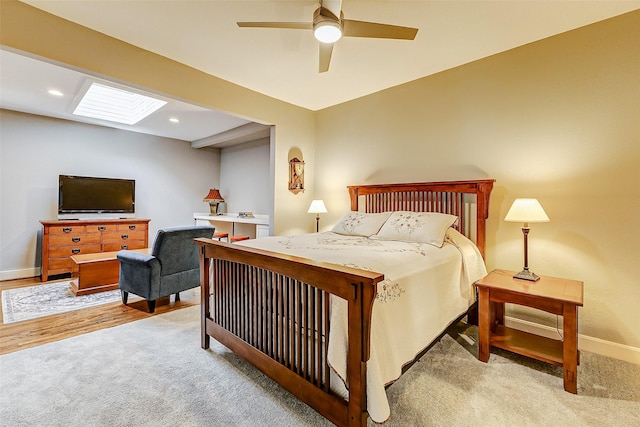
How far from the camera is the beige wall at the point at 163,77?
2184 mm

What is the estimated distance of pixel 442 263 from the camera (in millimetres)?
2215

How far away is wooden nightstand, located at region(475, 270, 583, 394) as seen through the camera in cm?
186

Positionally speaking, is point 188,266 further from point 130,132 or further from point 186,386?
point 130,132

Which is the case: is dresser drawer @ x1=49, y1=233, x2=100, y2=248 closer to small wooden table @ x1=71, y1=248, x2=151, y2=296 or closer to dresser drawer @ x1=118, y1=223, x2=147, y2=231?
dresser drawer @ x1=118, y1=223, x2=147, y2=231

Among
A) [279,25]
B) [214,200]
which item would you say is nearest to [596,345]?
[279,25]

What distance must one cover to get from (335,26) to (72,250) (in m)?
5.04

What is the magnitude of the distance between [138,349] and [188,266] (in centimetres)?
120

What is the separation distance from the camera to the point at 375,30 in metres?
1.98

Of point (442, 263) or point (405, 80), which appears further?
point (405, 80)

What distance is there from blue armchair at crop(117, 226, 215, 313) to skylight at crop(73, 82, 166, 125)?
1952mm

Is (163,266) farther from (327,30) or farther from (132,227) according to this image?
(327,30)

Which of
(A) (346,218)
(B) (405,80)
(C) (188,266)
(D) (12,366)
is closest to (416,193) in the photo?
(A) (346,218)

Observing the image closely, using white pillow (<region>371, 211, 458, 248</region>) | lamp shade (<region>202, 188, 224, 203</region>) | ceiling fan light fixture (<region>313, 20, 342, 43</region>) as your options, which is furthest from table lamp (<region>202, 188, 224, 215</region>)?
ceiling fan light fixture (<region>313, 20, 342, 43</region>)

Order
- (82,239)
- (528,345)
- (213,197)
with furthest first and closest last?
(213,197)
(82,239)
(528,345)
